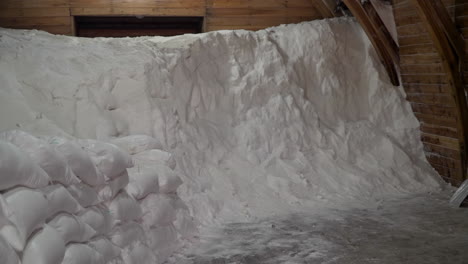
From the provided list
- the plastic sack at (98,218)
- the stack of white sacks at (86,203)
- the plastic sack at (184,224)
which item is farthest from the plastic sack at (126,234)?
the plastic sack at (184,224)

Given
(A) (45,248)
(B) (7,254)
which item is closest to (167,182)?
(A) (45,248)

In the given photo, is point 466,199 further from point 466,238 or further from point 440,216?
point 466,238

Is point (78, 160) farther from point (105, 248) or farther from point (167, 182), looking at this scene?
point (167, 182)

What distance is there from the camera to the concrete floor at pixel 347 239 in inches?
178

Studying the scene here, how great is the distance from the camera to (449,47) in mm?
6070

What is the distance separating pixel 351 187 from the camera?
22.2 ft

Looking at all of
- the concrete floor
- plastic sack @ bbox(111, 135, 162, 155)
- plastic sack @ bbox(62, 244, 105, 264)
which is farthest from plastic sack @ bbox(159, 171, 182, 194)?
plastic sack @ bbox(62, 244, 105, 264)

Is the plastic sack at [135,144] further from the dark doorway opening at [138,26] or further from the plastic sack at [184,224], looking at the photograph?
the dark doorway opening at [138,26]

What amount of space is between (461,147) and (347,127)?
154cm

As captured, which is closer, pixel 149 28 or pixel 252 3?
pixel 252 3

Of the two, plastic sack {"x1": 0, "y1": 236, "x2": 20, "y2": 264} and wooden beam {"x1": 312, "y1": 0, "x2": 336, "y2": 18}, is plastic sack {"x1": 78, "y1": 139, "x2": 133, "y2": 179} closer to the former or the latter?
plastic sack {"x1": 0, "y1": 236, "x2": 20, "y2": 264}

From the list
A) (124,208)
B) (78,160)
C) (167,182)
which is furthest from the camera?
(167,182)

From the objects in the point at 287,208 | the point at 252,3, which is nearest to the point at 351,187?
the point at 287,208

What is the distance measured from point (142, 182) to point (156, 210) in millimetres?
286
